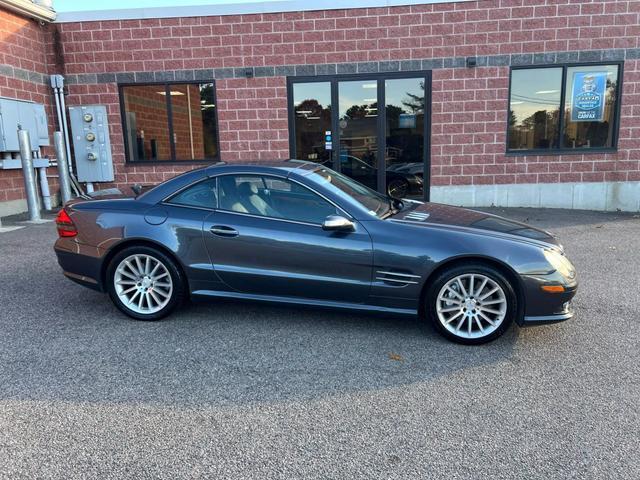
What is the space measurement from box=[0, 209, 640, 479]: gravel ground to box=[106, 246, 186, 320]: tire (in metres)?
0.16

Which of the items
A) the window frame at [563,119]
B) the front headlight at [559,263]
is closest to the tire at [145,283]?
the front headlight at [559,263]

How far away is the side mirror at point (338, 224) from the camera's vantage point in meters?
3.94

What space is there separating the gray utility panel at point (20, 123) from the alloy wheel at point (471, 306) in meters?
9.27

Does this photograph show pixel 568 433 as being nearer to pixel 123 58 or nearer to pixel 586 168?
pixel 586 168

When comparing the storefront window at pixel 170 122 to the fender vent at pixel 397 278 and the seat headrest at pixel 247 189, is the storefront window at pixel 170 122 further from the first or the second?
the fender vent at pixel 397 278

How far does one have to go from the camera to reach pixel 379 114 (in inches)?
412

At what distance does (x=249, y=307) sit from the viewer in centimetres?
474

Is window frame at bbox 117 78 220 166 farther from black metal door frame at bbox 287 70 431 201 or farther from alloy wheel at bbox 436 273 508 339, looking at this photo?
alloy wheel at bbox 436 273 508 339

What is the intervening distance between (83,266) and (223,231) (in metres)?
1.38

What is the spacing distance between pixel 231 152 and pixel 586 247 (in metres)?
7.20

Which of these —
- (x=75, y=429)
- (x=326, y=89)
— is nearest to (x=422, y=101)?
(x=326, y=89)

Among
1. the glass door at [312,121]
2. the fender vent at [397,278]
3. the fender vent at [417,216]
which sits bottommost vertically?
the fender vent at [397,278]

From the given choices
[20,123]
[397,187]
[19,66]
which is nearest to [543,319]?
[397,187]

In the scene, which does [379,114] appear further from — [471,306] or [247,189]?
[471,306]
